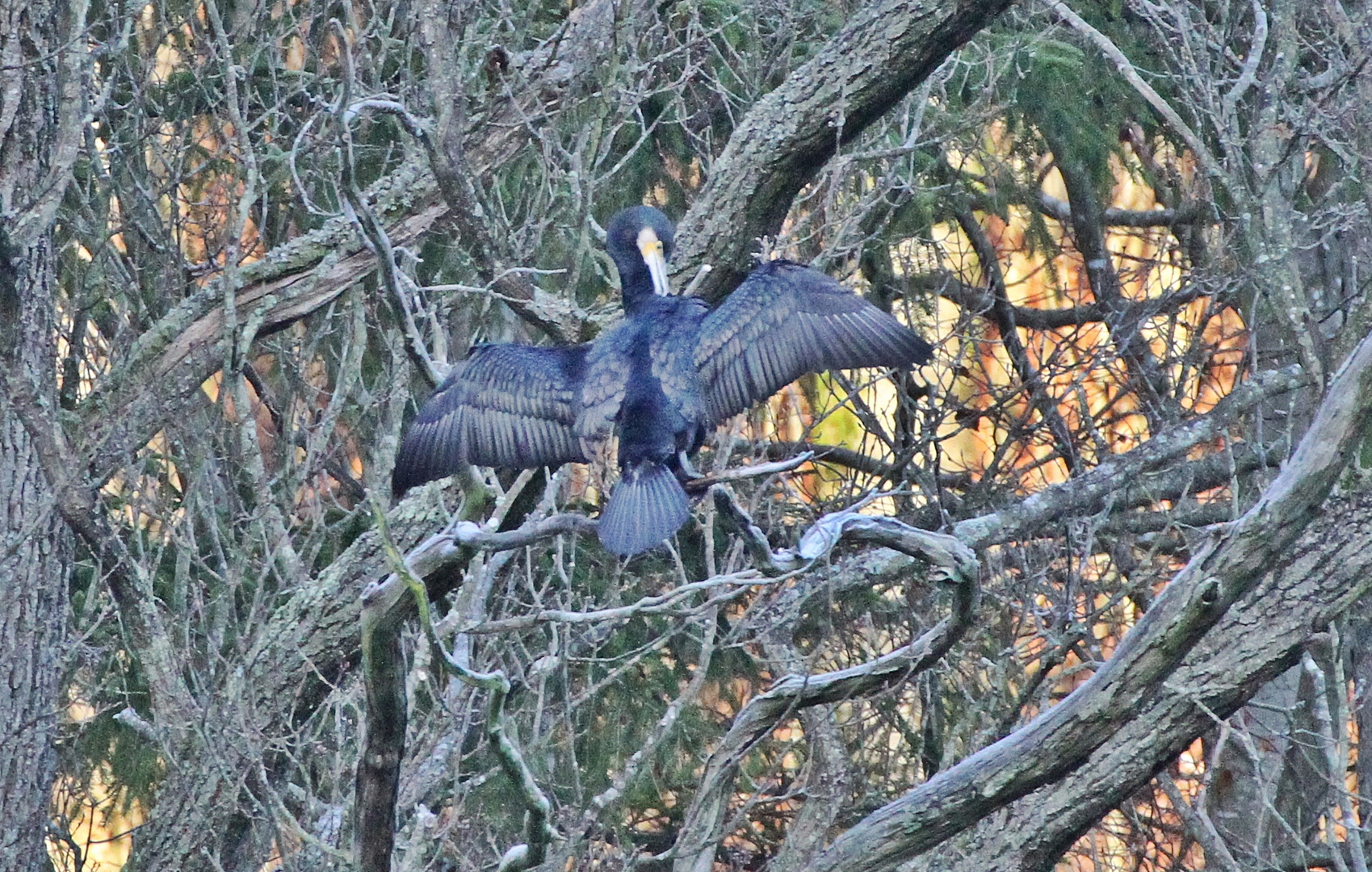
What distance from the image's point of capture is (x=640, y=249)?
15.0 ft

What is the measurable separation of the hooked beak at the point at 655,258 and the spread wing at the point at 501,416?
38 cm

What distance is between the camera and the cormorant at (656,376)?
4012 mm

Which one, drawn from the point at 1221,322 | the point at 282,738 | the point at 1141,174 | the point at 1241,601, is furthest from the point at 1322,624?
the point at 1221,322

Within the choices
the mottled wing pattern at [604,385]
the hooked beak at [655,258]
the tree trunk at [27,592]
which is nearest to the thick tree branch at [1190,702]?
the mottled wing pattern at [604,385]

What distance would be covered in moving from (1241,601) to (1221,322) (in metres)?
4.90

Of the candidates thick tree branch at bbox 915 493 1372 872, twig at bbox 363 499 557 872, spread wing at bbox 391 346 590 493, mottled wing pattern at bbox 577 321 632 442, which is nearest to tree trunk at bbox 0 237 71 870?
spread wing at bbox 391 346 590 493

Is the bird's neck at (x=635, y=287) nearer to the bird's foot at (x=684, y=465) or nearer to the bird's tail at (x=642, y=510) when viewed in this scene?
the bird's foot at (x=684, y=465)

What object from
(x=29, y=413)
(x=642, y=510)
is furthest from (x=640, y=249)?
(x=29, y=413)

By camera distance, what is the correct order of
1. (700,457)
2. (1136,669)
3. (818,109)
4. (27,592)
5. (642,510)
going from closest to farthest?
(1136,669)
(642,510)
(818,109)
(27,592)
(700,457)

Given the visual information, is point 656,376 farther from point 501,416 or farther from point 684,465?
point 501,416

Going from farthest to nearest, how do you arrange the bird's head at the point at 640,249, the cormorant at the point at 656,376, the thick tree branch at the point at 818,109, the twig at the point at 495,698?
1. the bird's head at the point at 640,249
2. the thick tree branch at the point at 818,109
3. the cormorant at the point at 656,376
4. the twig at the point at 495,698

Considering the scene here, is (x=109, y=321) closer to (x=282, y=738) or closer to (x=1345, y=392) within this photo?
(x=282, y=738)

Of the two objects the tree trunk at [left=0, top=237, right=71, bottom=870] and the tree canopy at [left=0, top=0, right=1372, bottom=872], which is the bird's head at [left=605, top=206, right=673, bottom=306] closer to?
the tree canopy at [left=0, top=0, right=1372, bottom=872]

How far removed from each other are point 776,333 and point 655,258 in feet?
1.79
